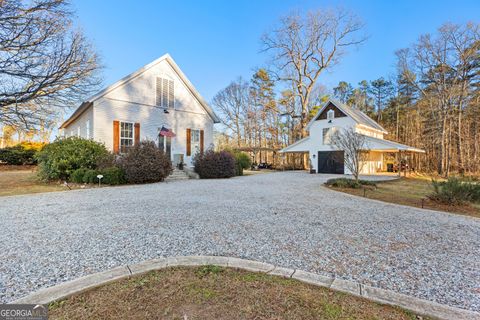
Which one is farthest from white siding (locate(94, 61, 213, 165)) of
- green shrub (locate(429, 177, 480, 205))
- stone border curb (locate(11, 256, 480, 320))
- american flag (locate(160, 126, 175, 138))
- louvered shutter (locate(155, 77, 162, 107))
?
green shrub (locate(429, 177, 480, 205))

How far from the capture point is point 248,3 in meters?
13.3

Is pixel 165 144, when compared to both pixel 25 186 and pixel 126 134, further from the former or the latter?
pixel 25 186

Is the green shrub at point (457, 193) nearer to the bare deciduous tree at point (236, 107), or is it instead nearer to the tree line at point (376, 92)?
the tree line at point (376, 92)

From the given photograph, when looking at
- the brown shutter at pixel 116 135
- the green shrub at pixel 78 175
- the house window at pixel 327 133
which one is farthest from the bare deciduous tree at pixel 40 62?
the house window at pixel 327 133

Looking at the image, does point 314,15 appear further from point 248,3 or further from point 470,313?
point 470,313

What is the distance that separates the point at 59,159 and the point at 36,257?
30.4 ft

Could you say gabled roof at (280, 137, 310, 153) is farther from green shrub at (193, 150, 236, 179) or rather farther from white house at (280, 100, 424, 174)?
green shrub at (193, 150, 236, 179)

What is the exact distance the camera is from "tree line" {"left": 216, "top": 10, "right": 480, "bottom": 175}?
60.2 feet

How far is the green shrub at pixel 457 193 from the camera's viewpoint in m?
6.57

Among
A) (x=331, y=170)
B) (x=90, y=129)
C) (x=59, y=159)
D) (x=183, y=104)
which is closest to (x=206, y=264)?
(x=59, y=159)

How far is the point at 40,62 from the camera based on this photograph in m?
10.7

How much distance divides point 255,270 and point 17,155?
2508cm

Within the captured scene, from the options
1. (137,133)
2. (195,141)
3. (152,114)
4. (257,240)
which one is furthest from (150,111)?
(257,240)

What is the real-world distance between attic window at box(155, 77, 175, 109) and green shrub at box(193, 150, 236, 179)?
402cm
